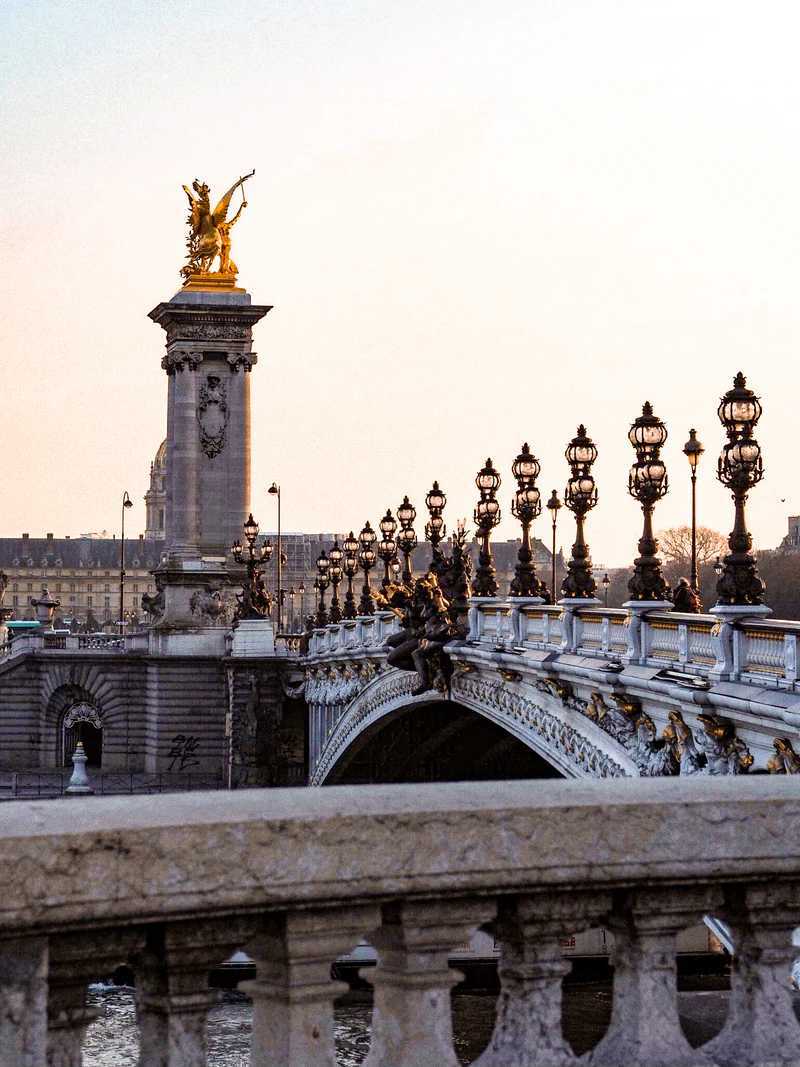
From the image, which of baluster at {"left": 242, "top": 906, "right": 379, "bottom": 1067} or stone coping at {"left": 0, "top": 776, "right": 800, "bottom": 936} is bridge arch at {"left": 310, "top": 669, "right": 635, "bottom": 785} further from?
baluster at {"left": 242, "top": 906, "right": 379, "bottom": 1067}

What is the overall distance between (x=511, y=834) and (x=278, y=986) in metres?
0.71

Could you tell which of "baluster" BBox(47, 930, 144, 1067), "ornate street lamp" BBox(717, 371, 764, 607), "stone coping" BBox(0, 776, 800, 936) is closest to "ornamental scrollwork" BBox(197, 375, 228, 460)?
"ornate street lamp" BBox(717, 371, 764, 607)

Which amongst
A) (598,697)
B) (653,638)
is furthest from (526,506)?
(653,638)

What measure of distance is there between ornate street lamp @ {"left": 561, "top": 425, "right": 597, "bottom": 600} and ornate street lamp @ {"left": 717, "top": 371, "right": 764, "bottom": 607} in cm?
873

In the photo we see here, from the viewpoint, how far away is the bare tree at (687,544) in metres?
98.5

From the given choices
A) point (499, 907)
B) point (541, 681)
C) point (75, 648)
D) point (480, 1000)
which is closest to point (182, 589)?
point (75, 648)

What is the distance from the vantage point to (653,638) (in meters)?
24.4

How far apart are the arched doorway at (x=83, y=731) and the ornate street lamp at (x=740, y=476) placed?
72.5 meters

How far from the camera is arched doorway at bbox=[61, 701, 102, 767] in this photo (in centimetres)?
9188

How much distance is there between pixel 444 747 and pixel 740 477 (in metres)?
31.9

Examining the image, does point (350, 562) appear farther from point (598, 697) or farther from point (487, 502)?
point (598, 697)

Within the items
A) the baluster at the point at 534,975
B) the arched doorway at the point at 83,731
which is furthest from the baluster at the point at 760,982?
the arched doorway at the point at 83,731

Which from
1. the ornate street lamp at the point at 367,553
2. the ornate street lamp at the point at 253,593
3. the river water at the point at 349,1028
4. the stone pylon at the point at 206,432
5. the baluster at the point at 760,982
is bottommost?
the river water at the point at 349,1028

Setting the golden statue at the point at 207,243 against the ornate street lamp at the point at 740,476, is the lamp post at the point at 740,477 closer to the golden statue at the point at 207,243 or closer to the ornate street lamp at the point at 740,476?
the ornate street lamp at the point at 740,476
